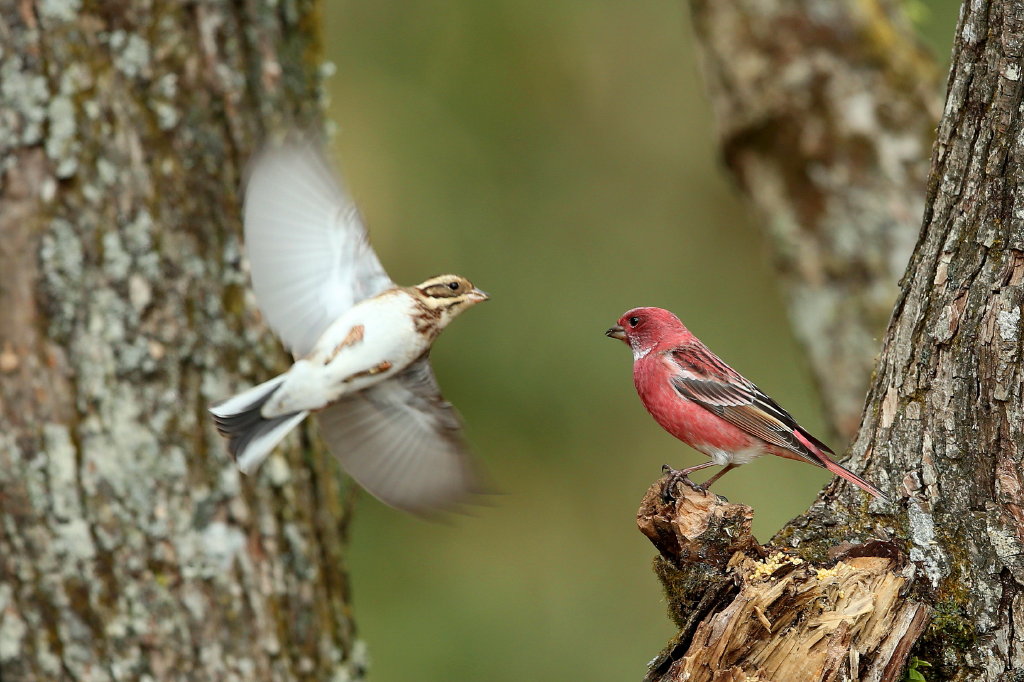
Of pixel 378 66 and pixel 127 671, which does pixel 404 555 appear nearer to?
pixel 378 66

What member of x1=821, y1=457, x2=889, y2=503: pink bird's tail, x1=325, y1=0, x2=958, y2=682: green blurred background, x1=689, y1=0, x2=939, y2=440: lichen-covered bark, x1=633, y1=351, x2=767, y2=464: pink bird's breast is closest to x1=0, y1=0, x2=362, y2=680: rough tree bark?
x1=633, y1=351, x2=767, y2=464: pink bird's breast

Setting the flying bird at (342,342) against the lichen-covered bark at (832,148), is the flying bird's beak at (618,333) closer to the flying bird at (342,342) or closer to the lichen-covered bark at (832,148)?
the flying bird at (342,342)

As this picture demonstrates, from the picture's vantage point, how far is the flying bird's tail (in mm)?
4191

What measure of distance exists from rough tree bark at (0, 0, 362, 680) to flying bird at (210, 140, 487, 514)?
434mm

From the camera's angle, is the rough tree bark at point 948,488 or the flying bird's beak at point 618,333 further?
the flying bird's beak at point 618,333

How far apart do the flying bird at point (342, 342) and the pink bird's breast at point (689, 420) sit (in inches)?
27.4

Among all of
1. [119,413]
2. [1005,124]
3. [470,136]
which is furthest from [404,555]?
[1005,124]

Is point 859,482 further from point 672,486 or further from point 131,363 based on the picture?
point 131,363

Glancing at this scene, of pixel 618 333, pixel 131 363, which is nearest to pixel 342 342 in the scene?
pixel 131 363

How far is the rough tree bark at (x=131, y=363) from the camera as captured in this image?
4.36 metres

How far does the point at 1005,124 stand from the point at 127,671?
3.57 metres

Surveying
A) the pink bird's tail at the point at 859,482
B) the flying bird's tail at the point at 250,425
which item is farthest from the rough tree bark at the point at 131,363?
the pink bird's tail at the point at 859,482

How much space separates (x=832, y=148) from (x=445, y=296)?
266cm

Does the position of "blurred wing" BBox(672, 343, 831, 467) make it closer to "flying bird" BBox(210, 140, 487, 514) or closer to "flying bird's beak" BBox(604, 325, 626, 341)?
"flying bird's beak" BBox(604, 325, 626, 341)
